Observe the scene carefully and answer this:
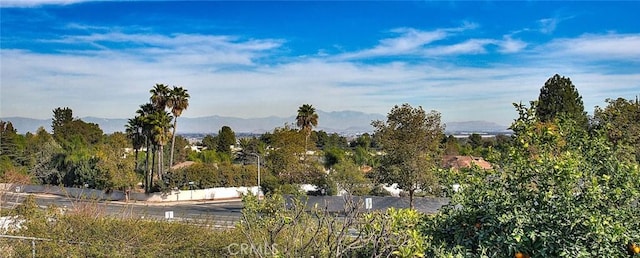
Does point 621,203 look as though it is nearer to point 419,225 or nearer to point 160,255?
point 419,225

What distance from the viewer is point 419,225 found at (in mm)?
4906

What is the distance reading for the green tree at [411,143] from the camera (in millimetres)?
24688

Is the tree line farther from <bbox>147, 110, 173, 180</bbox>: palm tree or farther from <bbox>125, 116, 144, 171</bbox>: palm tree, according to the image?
<bbox>125, 116, 144, 171</bbox>: palm tree

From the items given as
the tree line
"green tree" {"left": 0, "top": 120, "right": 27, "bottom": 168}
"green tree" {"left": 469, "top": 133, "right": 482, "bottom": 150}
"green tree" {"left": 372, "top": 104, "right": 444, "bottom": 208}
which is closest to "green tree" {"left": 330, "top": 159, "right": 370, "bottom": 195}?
"green tree" {"left": 372, "top": 104, "right": 444, "bottom": 208}

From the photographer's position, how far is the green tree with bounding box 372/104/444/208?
24688 millimetres

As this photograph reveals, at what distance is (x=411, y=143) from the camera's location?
24656 mm

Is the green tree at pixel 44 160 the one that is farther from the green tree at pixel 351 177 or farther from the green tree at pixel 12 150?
the green tree at pixel 351 177

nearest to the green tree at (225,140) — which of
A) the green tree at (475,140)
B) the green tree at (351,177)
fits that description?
the green tree at (475,140)

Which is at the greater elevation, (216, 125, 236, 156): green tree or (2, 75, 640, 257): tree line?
(216, 125, 236, 156): green tree

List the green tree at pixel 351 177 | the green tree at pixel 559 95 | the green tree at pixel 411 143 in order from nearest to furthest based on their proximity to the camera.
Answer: the green tree at pixel 411 143 < the green tree at pixel 351 177 < the green tree at pixel 559 95

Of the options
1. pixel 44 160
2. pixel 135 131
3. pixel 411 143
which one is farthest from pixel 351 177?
pixel 44 160

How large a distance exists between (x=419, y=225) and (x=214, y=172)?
41.7 meters

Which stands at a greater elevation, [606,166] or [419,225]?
[606,166]

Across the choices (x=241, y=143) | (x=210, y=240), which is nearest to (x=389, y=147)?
(x=210, y=240)
